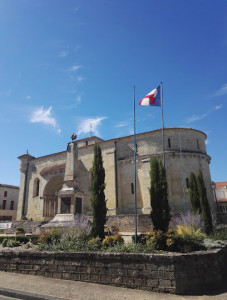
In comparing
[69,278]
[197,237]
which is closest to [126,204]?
[197,237]

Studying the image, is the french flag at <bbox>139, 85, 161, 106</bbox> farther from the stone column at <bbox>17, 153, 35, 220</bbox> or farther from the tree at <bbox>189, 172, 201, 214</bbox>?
the stone column at <bbox>17, 153, 35, 220</bbox>

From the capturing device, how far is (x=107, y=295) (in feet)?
17.3

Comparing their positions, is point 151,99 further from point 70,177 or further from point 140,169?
point 140,169

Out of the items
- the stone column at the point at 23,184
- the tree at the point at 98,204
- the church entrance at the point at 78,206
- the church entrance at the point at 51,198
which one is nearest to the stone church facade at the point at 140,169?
the church entrance at the point at 51,198

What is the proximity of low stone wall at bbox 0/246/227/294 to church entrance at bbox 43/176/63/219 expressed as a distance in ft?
88.2

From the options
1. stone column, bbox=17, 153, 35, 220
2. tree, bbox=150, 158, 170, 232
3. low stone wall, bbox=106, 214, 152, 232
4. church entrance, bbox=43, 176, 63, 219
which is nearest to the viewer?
tree, bbox=150, 158, 170, 232

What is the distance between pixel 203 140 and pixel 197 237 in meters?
22.2

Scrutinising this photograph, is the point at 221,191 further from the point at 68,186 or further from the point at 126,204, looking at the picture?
the point at 68,186

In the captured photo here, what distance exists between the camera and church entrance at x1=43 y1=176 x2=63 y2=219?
3262cm

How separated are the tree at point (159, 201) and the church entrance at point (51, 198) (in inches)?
953

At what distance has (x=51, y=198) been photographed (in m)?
33.4

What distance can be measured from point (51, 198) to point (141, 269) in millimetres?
29898

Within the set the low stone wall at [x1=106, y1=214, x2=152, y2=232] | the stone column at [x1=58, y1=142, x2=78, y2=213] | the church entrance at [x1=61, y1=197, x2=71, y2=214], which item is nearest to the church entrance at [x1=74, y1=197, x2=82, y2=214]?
the stone column at [x1=58, y1=142, x2=78, y2=213]

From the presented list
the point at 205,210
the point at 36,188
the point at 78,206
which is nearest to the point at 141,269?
the point at 78,206
